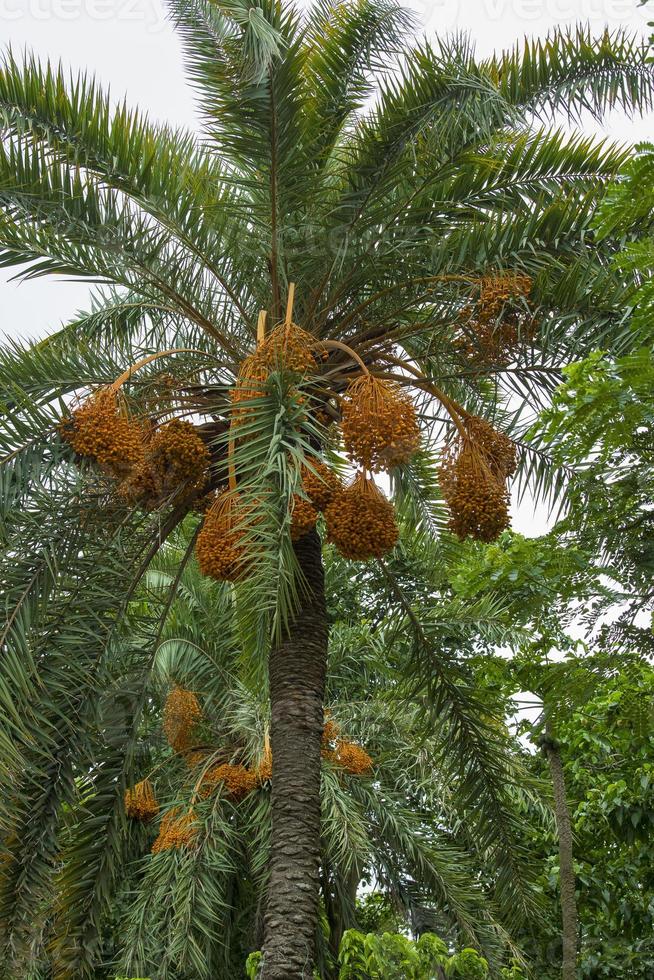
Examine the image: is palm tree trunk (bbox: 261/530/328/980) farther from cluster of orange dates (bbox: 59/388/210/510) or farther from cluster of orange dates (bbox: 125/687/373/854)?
cluster of orange dates (bbox: 125/687/373/854)

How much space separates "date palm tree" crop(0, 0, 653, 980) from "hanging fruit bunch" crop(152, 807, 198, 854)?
309 cm

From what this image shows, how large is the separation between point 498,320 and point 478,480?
0.94 m

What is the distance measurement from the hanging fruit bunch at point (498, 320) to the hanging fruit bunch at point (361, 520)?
1.23 m

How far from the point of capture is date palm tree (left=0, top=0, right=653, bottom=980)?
20.4 feet

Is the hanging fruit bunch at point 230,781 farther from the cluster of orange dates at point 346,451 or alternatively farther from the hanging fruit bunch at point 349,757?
the cluster of orange dates at point 346,451

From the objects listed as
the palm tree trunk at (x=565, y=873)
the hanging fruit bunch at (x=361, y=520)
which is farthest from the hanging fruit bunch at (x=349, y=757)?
the hanging fruit bunch at (x=361, y=520)

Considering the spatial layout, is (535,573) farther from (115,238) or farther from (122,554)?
(115,238)

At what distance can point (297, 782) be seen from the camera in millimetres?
6297

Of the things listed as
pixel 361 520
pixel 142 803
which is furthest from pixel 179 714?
pixel 361 520

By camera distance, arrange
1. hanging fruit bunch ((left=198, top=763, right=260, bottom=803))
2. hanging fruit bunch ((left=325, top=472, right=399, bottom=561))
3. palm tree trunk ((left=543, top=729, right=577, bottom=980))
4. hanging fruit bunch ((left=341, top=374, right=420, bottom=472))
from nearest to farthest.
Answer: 1. hanging fruit bunch ((left=341, top=374, right=420, bottom=472))
2. hanging fruit bunch ((left=325, top=472, right=399, bottom=561))
3. palm tree trunk ((left=543, top=729, right=577, bottom=980))
4. hanging fruit bunch ((left=198, top=763, right=260, bottom=803))

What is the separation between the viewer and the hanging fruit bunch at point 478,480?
5.76 meters

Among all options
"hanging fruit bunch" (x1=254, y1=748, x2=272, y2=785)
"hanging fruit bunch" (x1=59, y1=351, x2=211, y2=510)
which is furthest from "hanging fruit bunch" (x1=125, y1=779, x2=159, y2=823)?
"hanging fruit bunch" (x1=59, y1=351, x2=211, y2=510)

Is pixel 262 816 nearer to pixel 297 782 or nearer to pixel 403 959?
pixel 403 959

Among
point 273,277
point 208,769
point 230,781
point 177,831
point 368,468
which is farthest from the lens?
point 208,769
